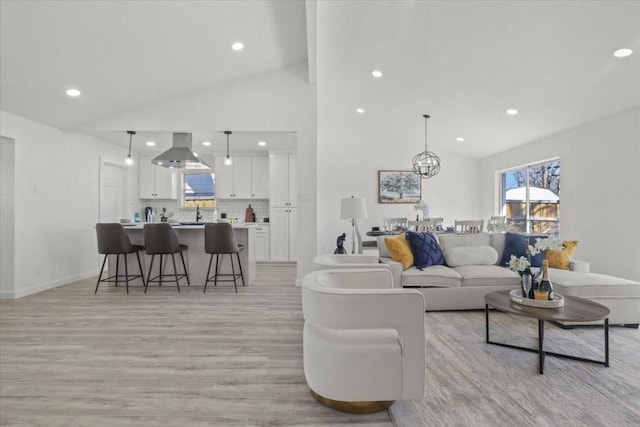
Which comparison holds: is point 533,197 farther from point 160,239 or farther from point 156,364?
point 156,364

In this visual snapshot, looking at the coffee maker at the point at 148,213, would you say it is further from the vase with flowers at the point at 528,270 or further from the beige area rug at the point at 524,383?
the vase with flowers at the point at 528,270

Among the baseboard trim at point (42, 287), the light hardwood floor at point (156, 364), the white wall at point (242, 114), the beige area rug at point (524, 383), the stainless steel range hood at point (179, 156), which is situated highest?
the white wall at point (242, 114)

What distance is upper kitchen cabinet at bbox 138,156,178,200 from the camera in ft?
→ 25.1

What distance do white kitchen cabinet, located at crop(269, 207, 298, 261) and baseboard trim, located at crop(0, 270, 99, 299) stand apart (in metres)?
3.31

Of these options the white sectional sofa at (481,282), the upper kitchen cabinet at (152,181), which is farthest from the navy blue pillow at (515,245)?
the upper kitchen cabinet at (152,181)

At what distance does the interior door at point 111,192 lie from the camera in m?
6.34

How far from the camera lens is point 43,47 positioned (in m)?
3.38

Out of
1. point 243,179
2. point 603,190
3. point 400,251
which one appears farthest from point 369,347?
point 243,179

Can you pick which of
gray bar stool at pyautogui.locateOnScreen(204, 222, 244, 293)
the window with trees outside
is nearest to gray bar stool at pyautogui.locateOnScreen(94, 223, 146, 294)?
gray bar stool at pyautogui.locateOnScreen(204, 222, 244, 293)

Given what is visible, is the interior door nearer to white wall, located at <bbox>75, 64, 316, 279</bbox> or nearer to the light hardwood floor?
white wall, located at <bbox>75, 64, 316, 279</bbox>

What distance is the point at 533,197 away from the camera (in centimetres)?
645

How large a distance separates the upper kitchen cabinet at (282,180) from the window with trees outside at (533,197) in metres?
4.34

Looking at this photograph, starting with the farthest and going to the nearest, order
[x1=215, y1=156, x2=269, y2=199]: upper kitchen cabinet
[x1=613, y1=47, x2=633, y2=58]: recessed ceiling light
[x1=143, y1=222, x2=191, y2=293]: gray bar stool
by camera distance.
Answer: [x1=215, y1=156, x2=269, y2=199]: upper kitchen cabinet < [x1=143, y1=222, x2=191, y2=293]: gray bar stool < [x1=613, y1=47, x2=633, y2=58]: recessed ceiling light

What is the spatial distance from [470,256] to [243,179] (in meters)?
5.27
